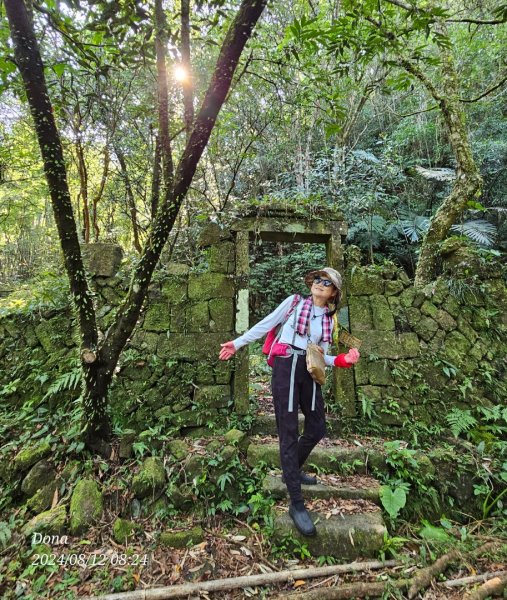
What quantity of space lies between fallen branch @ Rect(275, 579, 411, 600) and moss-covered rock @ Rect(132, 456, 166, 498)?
4.63ft

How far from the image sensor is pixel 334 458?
356cm

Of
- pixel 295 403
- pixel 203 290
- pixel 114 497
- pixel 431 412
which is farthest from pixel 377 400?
pixel 114 497

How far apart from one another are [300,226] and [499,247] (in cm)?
621

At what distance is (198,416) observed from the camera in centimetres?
390

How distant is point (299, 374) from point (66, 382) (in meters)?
2.63

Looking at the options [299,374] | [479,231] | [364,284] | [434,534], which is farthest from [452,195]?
[434,534]

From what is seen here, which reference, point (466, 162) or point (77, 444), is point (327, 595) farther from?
point (466, 162)

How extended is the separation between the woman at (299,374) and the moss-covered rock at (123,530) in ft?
4.62

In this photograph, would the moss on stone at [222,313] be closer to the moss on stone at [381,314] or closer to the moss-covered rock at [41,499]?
the moss on stone at [381,314]

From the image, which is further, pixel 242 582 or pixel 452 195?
pixel 452 195

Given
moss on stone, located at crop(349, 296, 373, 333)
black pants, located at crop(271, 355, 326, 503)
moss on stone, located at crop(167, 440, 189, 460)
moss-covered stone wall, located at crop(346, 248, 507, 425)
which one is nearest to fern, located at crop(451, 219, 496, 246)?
moss-covered stone wall, located at crop(346, 248, 507, 425)

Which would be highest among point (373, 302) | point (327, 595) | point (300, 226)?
point (300, 226)

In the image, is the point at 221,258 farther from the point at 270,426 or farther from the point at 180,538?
the point at 180,538

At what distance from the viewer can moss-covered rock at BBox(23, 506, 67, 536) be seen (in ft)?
9.13
